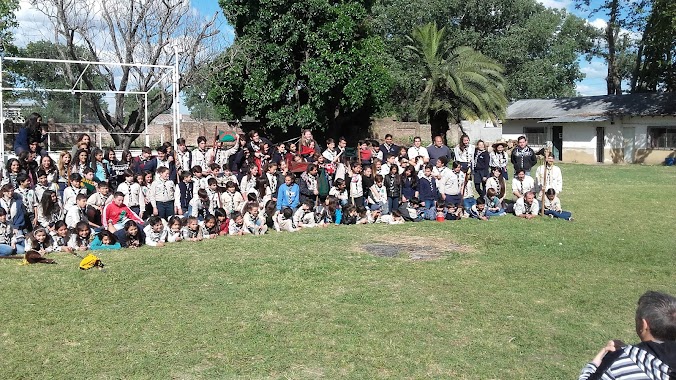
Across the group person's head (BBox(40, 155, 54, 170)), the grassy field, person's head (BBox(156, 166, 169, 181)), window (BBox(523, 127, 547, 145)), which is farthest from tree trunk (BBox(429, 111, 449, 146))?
person's head (BBox(40, 155, 54, 170))

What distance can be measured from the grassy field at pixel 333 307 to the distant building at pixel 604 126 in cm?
2303

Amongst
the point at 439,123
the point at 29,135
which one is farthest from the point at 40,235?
the point at 439,123

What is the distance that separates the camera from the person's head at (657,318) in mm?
3053

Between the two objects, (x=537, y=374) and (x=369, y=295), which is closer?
(x=537, y=374)

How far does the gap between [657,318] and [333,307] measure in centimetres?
406

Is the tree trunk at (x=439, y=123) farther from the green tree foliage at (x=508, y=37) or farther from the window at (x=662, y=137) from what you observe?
the window at (x=662, y=137)

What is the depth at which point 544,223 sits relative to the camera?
40.0 ft

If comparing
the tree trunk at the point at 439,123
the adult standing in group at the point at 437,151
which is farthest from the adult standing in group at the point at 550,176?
the tree trunk at the point at 439,123

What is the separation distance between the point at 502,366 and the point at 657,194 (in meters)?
13.7

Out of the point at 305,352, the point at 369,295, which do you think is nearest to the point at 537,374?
the point at 305,352

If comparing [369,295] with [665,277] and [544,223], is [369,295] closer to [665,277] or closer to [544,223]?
[665,277]

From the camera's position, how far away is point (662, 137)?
1235 inches

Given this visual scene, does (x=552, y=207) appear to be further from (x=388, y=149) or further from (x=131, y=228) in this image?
(x=131, y=228)

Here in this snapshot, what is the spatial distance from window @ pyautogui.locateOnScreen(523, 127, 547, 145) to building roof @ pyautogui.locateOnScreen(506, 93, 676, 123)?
104 centimetres
